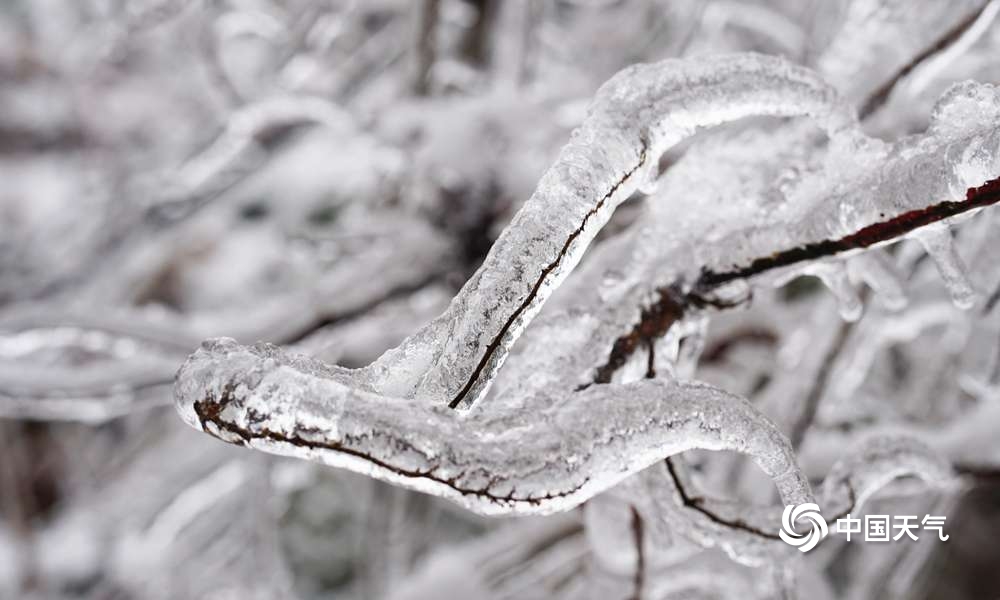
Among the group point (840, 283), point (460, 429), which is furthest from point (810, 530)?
point (460, 429)

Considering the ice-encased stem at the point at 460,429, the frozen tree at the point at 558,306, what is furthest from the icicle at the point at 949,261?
the ice-encased stem at the point at 460,429

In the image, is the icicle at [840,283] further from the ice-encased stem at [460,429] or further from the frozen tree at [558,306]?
the ice-encased stem at [460,429]

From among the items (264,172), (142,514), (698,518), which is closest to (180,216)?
(264,172)

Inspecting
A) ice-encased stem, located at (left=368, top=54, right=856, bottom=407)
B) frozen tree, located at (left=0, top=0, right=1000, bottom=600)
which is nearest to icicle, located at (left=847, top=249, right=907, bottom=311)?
frozen tree, located at (left=0, top=0, right=1000, bottom=600)

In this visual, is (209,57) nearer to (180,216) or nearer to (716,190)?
(180,216)

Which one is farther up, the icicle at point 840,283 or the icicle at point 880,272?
the icicle at point 880,272

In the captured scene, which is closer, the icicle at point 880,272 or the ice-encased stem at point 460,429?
the ice-encased stem at point 460,429

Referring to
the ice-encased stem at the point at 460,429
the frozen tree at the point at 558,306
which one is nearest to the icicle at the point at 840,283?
the frozen tree at the point at 558,306
